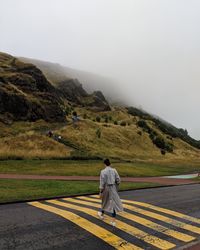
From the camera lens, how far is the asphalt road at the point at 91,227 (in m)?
9.01

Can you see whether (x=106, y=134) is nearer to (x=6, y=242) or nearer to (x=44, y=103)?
(x=44, y=103)

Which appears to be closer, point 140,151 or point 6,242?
point 6,242

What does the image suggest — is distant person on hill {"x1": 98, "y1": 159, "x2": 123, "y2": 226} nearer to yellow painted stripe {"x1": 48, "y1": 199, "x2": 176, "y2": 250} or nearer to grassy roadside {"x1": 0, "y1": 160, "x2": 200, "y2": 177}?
yellow painted stripe {"x1": 48, "y1": 199, "x2": 176, "y2": 250}

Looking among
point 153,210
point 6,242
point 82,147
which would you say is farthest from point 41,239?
point 82,147

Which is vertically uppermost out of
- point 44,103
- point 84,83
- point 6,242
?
point 84,83

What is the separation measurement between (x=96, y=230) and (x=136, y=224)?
1.58 m

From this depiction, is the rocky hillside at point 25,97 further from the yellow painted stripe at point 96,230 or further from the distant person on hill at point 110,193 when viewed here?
the distant person on hill at point 110,193

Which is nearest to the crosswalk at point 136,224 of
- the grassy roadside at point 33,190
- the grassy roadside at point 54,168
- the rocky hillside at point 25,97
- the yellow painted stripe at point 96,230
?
the yellow painted stripe at point 96,230

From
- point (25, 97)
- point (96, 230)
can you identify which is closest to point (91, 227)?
point (96, 230)

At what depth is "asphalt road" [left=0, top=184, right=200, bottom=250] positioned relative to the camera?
901 cm

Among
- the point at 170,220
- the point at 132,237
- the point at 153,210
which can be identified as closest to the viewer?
the point at 132,237

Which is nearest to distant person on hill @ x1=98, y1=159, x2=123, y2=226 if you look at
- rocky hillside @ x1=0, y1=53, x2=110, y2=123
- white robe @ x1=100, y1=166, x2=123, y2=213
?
white robe @ x1=100, y1=166, x2=123, y2=213

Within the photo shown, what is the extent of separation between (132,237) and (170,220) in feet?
9.14

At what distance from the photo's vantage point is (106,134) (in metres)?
61.8
